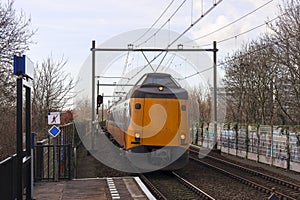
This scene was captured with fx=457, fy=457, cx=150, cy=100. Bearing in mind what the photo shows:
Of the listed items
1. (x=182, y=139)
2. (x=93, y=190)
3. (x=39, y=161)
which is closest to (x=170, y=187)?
(x=182, y=139)

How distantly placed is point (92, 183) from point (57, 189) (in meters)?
1.33

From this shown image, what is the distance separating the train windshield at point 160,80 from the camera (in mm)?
15375

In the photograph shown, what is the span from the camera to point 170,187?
13.6 meters

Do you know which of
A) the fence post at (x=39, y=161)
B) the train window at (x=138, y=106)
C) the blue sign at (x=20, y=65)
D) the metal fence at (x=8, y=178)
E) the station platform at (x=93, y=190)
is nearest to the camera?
the metal fence at (x=8, y=178)

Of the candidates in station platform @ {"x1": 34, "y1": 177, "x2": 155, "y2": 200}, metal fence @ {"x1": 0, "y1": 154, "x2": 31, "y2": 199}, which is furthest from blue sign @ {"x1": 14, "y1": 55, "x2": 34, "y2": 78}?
station platform @ {"x1": 34, "y1": 177, "x2": 155, "y2": 200}

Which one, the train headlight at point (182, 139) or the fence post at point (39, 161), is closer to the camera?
the fence post at point (39, 161)

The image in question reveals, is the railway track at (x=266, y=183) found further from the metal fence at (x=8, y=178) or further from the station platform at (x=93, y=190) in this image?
the metal fence at (x=8, y=178)

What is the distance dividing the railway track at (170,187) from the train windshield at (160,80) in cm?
314

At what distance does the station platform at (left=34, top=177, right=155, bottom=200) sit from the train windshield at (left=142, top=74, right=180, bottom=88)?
139 inches

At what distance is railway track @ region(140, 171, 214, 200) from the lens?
11.9m

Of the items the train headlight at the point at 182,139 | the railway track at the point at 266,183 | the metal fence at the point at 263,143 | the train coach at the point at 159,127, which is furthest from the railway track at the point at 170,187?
the metal fence at the point at 263,143

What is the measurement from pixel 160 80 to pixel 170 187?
3764 mm

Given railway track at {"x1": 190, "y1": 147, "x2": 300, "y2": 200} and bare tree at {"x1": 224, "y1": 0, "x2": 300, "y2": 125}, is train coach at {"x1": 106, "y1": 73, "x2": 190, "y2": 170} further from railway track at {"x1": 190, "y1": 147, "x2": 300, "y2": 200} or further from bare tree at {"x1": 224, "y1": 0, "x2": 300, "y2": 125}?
bare tree at {"x1": 224, "y1": 0, "x2": 300, "y2": 125}

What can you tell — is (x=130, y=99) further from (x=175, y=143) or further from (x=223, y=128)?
(x=223, y=128)
